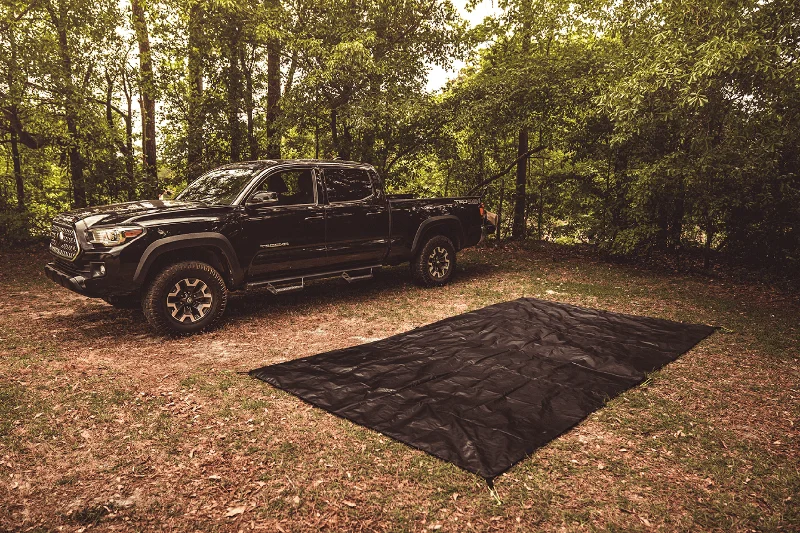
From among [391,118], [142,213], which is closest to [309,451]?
[142,213]

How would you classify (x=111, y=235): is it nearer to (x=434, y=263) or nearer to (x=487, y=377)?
(x=487, y=377)

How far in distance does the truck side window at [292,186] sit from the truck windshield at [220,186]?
28 cm

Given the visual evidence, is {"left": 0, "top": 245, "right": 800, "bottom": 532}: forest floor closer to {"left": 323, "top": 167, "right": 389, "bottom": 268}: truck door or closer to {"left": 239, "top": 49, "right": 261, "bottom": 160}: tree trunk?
{"left": 323, "top": 167, "right": 389, "bottom": 268}: truck door

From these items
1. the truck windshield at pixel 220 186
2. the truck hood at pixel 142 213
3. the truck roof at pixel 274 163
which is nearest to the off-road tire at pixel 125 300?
the truck hood at pixel 142 213

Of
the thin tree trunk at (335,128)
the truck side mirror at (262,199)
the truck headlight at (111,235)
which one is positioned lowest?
the truck headlight at (111,235)

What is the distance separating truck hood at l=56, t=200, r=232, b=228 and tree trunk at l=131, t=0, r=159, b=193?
6.23 metres

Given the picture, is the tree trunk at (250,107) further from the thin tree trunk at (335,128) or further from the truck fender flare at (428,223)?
the truck fender flare at (428,223)

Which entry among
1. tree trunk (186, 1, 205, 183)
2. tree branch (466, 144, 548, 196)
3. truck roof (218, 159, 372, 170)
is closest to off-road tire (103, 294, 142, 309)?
truck roof (218, 159, 372, 170)

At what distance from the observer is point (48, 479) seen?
280 cm

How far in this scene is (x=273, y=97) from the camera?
445 inches

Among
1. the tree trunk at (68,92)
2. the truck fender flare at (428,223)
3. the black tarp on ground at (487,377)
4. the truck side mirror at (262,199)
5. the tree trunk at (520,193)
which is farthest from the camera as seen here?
the tree trunk at (520,193)

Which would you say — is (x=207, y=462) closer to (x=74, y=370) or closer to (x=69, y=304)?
(x=74, y=370)

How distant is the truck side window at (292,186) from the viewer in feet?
20.3

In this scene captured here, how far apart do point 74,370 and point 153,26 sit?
30.6 feet
